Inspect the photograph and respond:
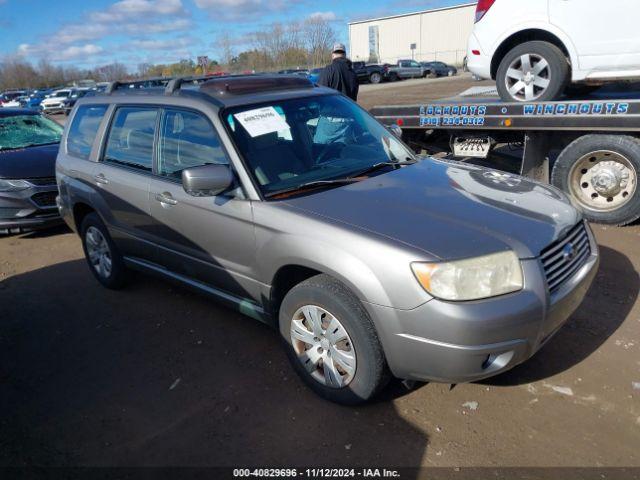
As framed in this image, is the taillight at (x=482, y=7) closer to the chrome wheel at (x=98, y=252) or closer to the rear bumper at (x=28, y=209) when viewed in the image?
the chrome wheel at (x=98, y=252)

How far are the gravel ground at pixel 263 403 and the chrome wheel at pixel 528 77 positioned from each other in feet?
8.35

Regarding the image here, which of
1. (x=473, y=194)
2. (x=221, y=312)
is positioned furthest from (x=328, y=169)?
(x=221, y=312)

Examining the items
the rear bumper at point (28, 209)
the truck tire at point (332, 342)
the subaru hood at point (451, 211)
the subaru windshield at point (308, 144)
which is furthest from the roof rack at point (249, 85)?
the rear bumper at point (28, 209)

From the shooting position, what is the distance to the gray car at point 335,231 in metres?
2.52

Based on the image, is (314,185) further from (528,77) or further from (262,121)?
(528,77)

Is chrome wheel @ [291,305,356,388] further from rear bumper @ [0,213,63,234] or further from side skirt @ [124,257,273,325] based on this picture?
rear bumper @ [0,213,63,234]

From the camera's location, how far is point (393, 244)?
8.45ft

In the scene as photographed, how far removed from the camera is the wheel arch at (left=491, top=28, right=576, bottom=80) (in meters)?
5.73

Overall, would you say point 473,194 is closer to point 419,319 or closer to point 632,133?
point 419,319

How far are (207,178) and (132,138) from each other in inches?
59.8

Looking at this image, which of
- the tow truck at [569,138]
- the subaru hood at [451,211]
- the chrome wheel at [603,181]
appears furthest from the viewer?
the chrome wheel at [603,181]

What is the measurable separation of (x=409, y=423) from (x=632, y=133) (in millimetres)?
4163

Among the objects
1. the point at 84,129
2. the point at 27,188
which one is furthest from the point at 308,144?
the point at 27,188

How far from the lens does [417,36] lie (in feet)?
228
